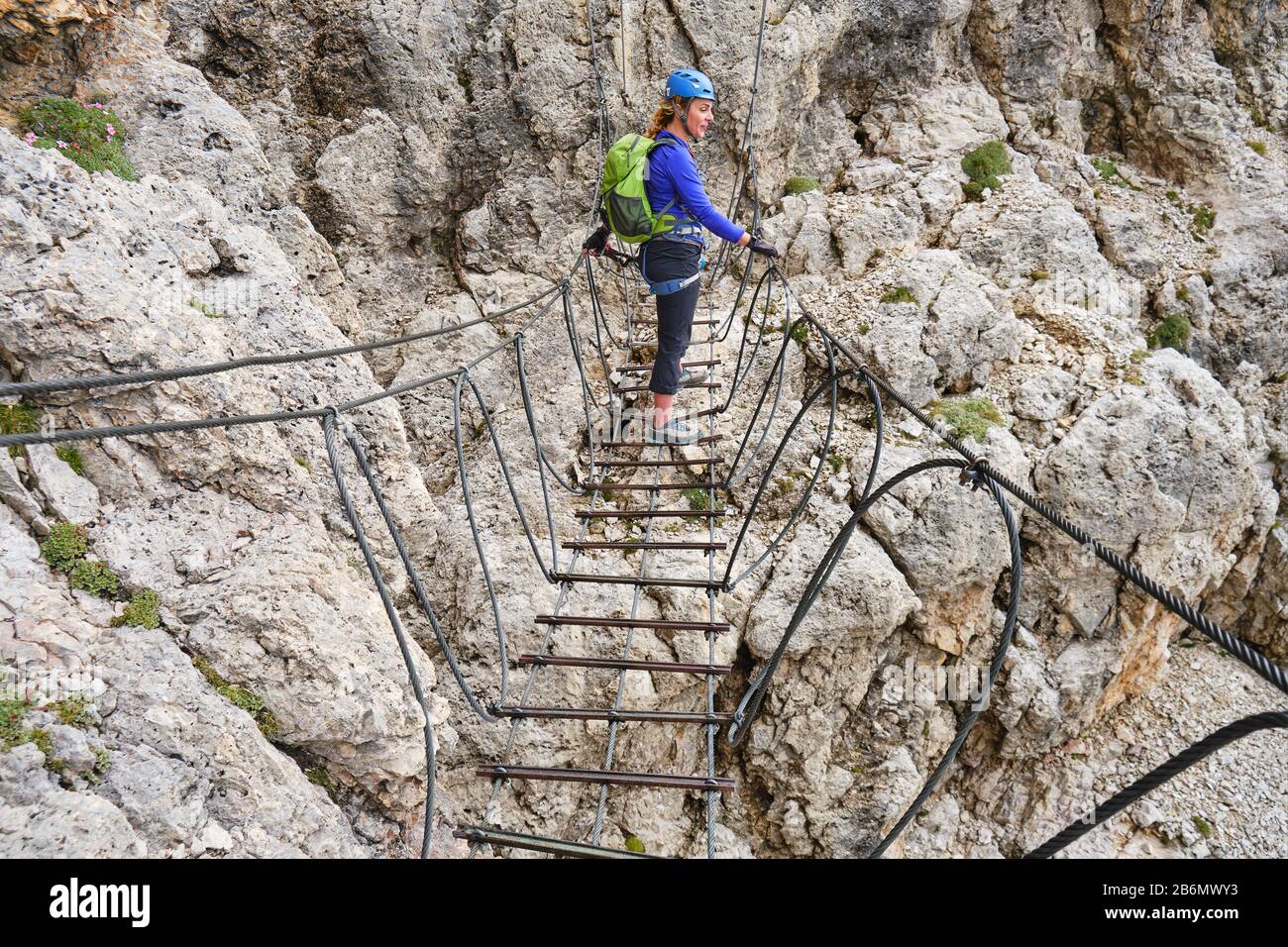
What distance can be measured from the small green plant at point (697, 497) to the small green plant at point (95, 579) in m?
3.47

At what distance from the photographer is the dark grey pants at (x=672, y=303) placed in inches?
182

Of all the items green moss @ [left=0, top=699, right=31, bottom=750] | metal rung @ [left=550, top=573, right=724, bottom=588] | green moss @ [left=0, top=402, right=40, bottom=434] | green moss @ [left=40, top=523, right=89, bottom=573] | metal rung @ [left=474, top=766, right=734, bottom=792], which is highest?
green moss @ [left=0, top=402, right=40, bottom=434]

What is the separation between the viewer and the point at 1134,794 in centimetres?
166

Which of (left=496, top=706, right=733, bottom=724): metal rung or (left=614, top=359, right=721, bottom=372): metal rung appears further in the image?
(left=614, top=359, right=721, bottom=372): metal rung

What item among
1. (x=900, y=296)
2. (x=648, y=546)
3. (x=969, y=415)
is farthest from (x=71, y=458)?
(x=900, y=296)

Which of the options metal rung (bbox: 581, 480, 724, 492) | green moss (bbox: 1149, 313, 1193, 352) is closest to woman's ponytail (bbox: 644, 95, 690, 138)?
metal rung (bbox: 581, 480, 724, 492)

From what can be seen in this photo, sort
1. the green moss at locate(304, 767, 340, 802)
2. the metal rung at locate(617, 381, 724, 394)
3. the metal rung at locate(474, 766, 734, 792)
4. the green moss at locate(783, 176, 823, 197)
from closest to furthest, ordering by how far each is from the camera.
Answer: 1. the green moss at locate(304, 767, 340, 802)
2. the metal rung at locate(474, 766, 734, 792)
3. the metal rung at locate(617, 381, 724, 394)
4. the green moss at locate(783, 176, 823, 197)

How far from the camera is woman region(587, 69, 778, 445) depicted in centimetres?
421

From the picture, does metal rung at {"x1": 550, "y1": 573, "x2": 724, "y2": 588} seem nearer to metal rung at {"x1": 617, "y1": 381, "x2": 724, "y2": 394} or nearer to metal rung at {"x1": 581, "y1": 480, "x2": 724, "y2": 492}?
metal rung at {"x1": 581, "y1": 480, "x2": 724, "y2": 492}

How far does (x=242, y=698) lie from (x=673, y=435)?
350 centimetres

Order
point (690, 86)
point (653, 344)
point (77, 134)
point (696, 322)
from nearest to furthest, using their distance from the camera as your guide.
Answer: point (77, 134) < point (690, 86) < point (653, 344) < point (696, 322)

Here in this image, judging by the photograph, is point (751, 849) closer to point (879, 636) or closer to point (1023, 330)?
point (879, 636)

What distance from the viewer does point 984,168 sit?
24.2 ft

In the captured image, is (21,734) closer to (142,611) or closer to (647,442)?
(142,611)
